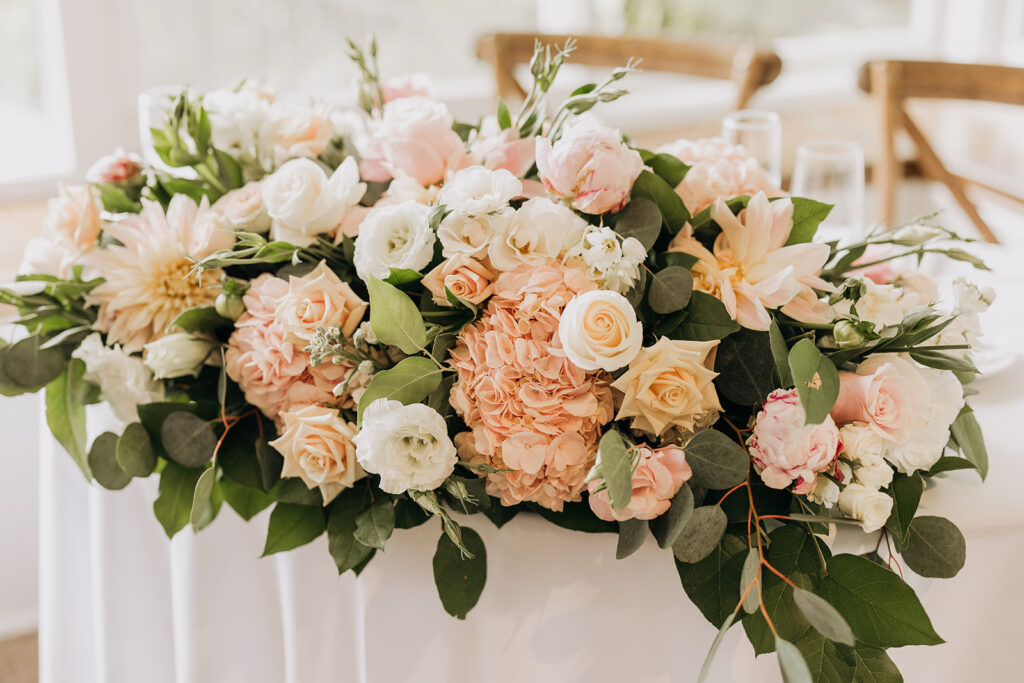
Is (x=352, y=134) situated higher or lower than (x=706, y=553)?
higher

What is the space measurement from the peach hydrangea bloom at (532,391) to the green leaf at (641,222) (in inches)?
2.7

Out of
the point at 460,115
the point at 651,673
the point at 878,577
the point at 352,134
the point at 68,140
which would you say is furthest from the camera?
the point at 460,115

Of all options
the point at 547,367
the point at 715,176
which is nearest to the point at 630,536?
the point at 547,367

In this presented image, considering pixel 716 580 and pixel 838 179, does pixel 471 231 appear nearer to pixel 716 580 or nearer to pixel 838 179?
pixel 716 580

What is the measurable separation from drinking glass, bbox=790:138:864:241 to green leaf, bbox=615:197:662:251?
507 mm

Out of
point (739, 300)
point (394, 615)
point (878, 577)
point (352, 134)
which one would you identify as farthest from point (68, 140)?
point (878, 577)

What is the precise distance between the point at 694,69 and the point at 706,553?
1619mm

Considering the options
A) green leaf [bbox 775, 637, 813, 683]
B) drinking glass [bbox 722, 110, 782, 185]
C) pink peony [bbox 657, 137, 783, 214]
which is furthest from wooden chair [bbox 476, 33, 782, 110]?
green leaf [bbox 775, 637, 813, 683]

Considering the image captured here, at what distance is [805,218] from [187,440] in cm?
59

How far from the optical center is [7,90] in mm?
2047

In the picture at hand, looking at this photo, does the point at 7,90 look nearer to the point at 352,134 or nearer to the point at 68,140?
the point at 68,140

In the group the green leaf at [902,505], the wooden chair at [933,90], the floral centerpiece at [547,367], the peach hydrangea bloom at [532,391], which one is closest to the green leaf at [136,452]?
the floral centerpiece at [547,367]

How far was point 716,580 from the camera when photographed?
68cm

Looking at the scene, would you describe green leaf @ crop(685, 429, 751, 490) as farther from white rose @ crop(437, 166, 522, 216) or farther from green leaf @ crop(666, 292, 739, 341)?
white rose @ crop(437, 166, 522, 216)
